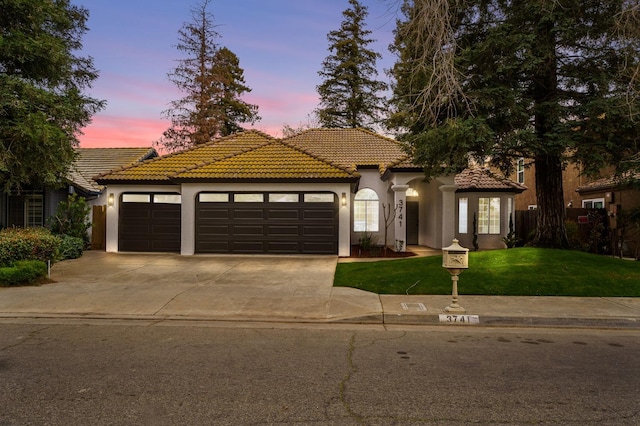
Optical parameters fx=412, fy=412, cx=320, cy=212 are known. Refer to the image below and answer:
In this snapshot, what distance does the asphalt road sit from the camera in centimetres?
364

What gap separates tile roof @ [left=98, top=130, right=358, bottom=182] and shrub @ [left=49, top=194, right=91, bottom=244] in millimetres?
1454

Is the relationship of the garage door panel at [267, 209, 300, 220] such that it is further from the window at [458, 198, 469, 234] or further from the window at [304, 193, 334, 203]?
the window at [458, 198, 469, 234]

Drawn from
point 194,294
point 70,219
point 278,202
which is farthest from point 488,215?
point 70,219

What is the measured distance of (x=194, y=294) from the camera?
29.3ft

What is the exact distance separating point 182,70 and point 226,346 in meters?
34.1

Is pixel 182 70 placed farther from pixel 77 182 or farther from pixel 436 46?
pixel 436 46

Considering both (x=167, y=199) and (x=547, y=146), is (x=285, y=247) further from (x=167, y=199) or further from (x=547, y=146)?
(x=547, y=146)

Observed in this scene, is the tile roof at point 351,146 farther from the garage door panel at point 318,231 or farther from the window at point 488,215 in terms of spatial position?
the garage door panel at point 318,231

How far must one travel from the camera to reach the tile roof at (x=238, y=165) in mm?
15766

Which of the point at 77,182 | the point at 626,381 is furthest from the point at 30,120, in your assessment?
the point at 626,381

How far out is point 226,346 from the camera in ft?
18.7

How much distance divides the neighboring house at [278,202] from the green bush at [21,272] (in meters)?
6.09

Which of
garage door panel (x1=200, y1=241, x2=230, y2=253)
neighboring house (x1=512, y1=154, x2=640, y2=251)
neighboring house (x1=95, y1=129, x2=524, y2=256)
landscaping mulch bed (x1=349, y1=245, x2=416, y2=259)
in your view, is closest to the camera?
landscaping mulch bed (x1=349, y1=245, x2=416, y2=259)

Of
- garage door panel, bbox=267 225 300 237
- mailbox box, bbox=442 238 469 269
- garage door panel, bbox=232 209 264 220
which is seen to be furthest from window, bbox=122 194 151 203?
mailbox box, bbox=442 238 469 269
